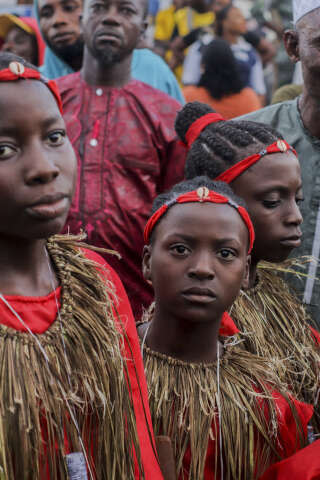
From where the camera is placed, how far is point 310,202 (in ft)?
9.37

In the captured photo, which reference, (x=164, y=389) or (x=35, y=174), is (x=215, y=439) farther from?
(x=35, y=174)

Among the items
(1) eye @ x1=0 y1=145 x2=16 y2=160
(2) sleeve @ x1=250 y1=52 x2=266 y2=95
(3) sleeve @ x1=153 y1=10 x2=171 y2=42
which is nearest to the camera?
(1) eye @ x1=0 y1=145 x2=16 y2=160

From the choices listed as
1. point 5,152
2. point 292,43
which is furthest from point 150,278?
point 292,43

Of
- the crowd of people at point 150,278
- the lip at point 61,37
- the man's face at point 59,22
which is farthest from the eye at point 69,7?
the crowd of people at point 150,278

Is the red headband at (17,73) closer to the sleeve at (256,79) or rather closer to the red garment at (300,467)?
the red garment at (300,467)

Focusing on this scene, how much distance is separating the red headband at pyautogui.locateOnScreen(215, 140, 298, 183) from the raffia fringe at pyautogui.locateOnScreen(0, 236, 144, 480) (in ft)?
2.71

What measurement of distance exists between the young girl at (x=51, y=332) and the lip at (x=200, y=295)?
264 mm

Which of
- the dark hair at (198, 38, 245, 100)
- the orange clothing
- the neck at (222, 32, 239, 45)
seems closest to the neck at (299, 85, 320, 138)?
the orange clothing

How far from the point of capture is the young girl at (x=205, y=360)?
1943 millimetres

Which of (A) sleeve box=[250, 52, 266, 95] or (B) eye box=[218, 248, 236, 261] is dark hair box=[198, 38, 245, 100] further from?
(B) eye box=[218, 248, 236, 261]

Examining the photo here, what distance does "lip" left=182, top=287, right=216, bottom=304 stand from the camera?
75.5 inches

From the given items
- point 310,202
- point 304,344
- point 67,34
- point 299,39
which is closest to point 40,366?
point 304,344

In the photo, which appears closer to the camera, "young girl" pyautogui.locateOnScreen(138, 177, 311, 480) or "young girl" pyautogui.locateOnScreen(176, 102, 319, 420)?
"young girl" pyautogui.locateOnScreen(138, 177, 311, 480)

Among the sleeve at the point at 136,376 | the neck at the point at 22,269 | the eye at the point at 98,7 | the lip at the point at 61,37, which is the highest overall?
the lip at the point at 61,37
